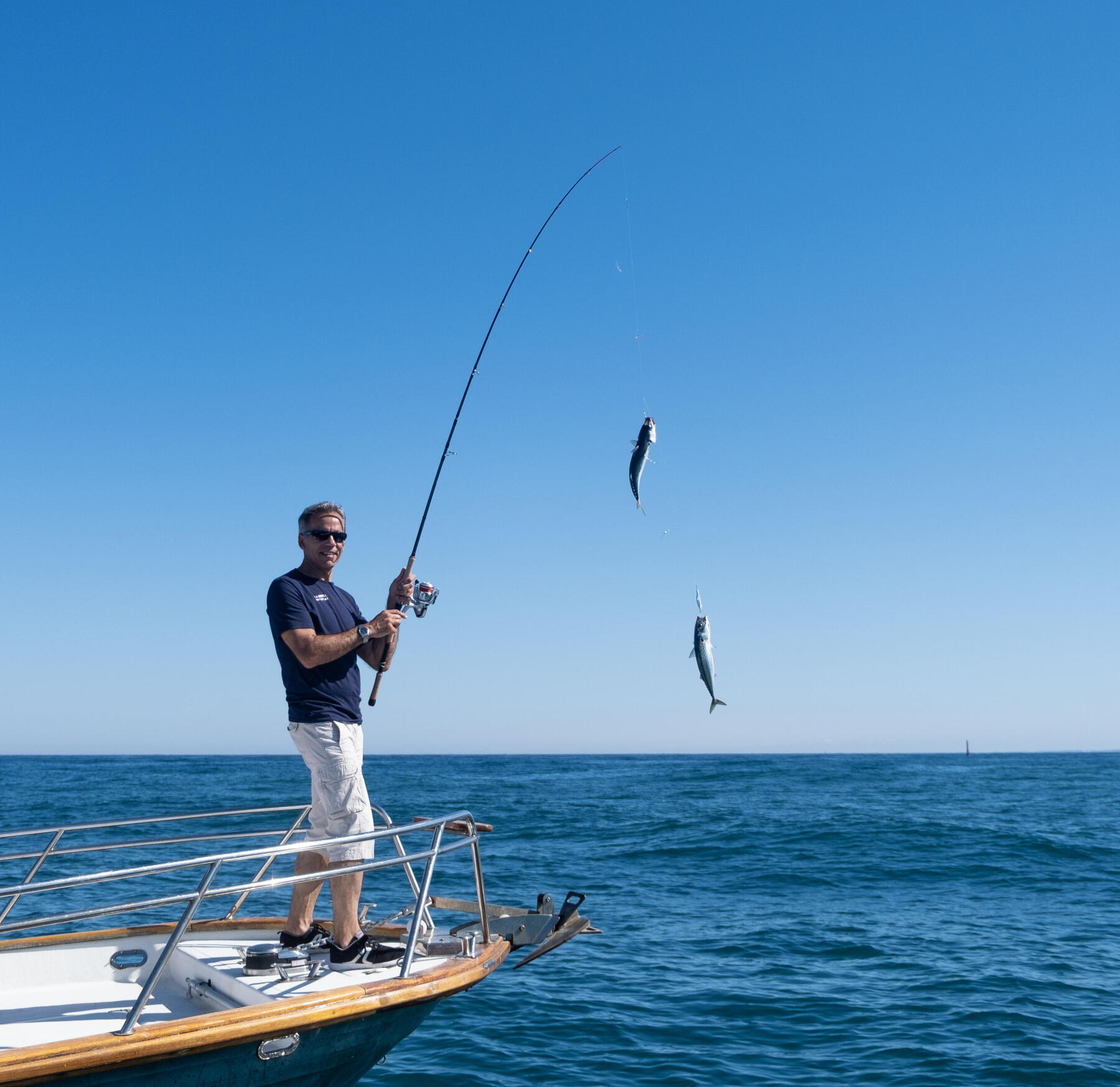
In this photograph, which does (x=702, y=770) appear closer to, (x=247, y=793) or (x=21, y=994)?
(x=247, y=793)

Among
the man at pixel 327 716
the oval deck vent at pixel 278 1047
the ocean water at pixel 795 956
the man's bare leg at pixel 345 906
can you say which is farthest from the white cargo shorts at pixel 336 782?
the ocean water at pixel 795 956

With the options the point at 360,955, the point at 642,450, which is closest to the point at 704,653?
the point at 642,450

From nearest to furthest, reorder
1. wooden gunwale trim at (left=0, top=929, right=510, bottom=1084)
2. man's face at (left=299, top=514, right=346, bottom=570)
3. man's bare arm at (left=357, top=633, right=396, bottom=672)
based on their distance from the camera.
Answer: wooden gunwale trim at (left=0, top=929, right=510, bottom=1084) < man's face at (left=299, top=514, right=346, bottom=570) < man's bare arm at (left=357, top=633, right=396, bottom=672)

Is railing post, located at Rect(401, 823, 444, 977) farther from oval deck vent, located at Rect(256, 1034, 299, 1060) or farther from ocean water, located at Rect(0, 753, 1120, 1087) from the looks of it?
ocean water, located at Rect(0, 753, 1120, 1087)

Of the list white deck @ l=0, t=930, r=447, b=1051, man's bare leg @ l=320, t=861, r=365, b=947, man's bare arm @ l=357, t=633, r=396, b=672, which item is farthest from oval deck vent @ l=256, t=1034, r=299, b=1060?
man's bare arm @ l=357, t=633, r=396, b=672

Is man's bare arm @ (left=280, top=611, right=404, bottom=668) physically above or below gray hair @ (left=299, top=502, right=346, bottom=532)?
below

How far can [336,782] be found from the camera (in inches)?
172

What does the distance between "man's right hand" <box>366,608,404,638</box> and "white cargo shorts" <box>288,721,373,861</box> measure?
447 mm

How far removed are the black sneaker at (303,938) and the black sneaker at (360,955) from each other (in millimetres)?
175

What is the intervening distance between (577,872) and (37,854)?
12.1 m

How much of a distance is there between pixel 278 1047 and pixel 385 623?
1.76m

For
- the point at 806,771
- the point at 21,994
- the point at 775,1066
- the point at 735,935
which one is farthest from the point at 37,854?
the point at 806,771

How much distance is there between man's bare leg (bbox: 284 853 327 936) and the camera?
14.8 ft

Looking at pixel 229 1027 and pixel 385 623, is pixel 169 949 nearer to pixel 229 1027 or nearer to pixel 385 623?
pixel 229 1027
